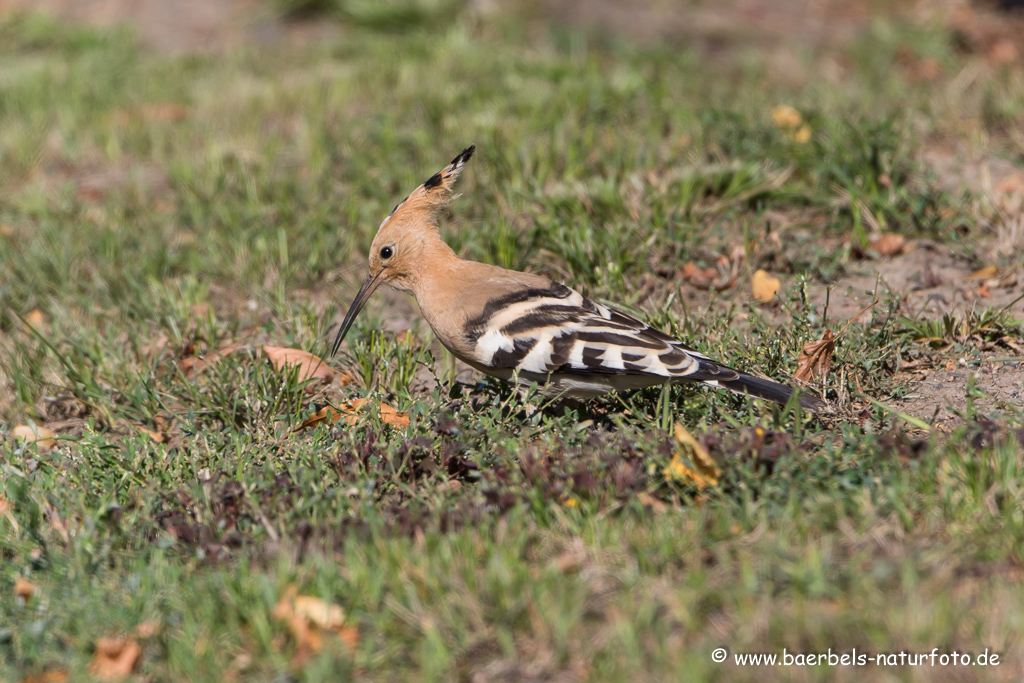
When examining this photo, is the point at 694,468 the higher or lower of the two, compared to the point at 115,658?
higher

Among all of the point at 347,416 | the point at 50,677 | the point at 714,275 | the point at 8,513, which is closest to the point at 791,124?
the point at 714,275

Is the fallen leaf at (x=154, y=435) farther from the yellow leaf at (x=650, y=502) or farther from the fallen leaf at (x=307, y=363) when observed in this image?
the yellow leaf at (x=650, y=502)

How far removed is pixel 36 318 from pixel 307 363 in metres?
1.53

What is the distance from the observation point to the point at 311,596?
246 cm

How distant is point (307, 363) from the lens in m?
4.04

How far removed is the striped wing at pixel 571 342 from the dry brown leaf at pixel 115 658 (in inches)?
61.1

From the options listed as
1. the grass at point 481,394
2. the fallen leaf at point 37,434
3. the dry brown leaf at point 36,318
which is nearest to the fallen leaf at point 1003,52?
the grass at point 481,394

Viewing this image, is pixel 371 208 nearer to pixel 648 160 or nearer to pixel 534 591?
pixel 648 160

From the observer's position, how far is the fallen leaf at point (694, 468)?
281cm

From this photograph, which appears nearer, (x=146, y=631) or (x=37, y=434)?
(x=146, y=631)

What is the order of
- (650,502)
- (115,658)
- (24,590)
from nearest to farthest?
(115,658), (24,590), (650,502)

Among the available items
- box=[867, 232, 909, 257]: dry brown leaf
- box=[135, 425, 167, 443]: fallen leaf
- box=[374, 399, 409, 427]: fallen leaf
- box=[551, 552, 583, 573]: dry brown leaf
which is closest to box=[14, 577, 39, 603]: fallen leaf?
box=[135, 425, 167, 443]: fallen leaf

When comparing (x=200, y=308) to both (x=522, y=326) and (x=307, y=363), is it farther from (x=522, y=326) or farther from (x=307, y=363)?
(x=522, y=326)

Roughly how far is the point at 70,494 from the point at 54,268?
85.7 inches
